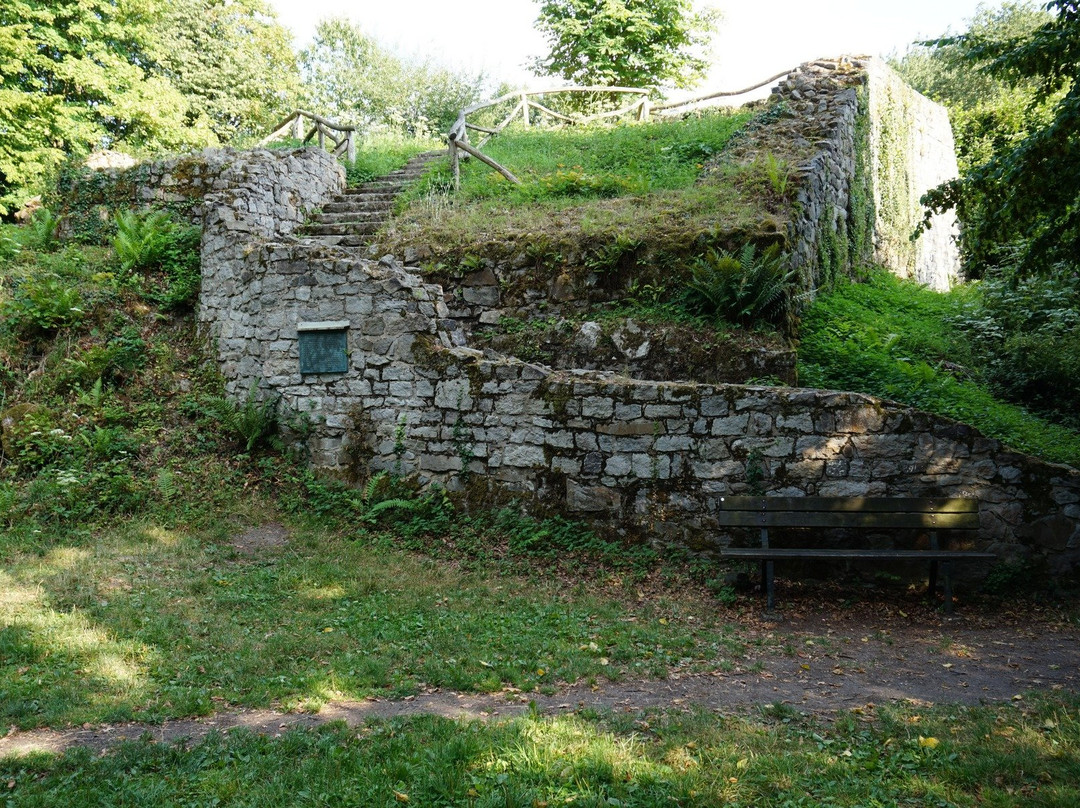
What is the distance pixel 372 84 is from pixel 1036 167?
118 ft

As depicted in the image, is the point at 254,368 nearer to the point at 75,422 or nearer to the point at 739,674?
the point at 75,422

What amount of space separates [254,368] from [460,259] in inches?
123

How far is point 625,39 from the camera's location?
25.0 m

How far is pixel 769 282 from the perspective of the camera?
9.35m

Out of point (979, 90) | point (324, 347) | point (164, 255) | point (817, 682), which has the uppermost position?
point (979, 90)

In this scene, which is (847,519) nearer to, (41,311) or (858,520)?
(858,520)

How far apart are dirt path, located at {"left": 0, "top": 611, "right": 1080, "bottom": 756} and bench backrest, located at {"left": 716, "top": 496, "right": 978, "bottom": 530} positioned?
85 cm

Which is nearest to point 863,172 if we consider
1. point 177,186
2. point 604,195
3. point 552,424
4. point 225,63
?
point 604,195

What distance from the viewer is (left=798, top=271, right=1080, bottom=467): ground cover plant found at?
8578mm

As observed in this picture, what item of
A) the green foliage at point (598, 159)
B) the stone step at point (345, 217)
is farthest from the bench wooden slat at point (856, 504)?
the stone step at point (345, 217)

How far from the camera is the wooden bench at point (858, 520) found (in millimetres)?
6906

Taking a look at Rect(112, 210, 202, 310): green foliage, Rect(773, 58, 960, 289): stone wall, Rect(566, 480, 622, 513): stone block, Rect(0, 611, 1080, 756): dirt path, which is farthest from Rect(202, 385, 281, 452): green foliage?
Rect(773, 58, 960, 289): stone wall

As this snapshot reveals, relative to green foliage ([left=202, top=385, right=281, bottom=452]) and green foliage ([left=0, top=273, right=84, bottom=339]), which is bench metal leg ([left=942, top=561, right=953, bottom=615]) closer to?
green foliage ([left=202, top=385, right=281, bottom=452])

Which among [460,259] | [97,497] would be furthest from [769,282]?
[97,497]
